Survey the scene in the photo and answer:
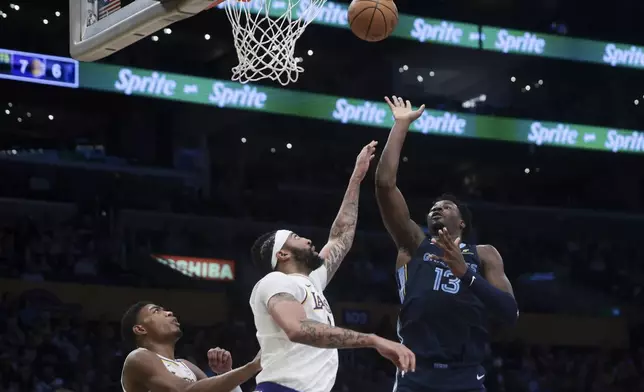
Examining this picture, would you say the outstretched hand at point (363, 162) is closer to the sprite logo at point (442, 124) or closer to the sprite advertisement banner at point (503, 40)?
the sprite advertisement banner at point (503, 40)

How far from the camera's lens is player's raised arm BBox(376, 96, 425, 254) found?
211 inches

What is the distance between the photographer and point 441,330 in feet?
17.2

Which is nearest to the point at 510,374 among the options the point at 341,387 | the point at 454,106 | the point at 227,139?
the point at 341,387

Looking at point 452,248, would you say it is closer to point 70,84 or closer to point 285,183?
point 70,84

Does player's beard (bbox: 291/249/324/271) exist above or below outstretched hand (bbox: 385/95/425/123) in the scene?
below

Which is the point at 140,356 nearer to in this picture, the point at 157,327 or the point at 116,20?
the point at 157,327

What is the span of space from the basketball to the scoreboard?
887 centimetres

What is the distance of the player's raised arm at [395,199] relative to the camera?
17.6ft

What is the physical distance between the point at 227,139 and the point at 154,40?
247 centimetres

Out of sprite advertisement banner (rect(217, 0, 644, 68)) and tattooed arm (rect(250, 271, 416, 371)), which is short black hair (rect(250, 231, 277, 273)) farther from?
sprite advertisement banner (rect(217, 0, 644, 68))

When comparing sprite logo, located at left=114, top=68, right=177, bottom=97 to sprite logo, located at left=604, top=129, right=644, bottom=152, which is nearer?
sprite logo, located at left=114, top=68, right=177, bottom=97

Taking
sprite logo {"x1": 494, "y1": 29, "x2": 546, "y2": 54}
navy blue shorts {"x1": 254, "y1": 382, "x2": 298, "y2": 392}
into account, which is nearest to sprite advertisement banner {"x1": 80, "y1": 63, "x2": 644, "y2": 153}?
sprite logo {"x1": 494, "y1": 29, "x2": 546, "y2": 54}

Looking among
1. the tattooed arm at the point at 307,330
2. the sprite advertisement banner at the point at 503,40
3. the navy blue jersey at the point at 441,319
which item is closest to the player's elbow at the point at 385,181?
Answer: the navy blue jersey at the point at 441,319

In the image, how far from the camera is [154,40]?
16641mm
